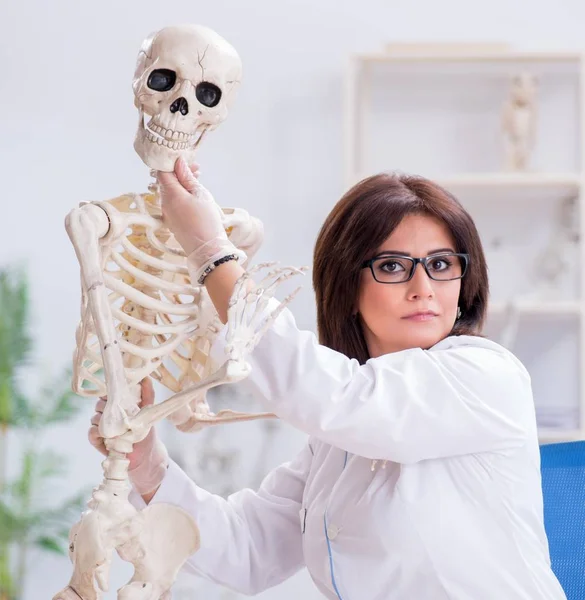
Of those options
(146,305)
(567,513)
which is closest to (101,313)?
(146,305)

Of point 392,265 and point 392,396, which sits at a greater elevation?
point 392,265

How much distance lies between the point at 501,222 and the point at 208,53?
2.10 meters

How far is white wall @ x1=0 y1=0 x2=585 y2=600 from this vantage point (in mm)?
3318

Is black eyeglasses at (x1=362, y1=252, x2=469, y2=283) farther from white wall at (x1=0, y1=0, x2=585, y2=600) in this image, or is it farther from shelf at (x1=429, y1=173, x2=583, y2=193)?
white wall at (x1=0, y1=0, x2=585, y2=600)

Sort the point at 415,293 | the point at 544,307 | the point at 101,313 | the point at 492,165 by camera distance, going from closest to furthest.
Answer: the point at 101,313 → the point at 415,293 → the point at 544,307 → the point at 492,165

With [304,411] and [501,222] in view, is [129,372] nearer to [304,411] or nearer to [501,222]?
[304,411]

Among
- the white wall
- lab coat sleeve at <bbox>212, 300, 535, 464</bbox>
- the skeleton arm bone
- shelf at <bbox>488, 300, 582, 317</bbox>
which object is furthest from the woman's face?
the white wall

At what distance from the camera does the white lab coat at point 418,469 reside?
1.30 metres

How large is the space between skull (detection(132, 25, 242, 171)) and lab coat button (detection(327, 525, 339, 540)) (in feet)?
1.97

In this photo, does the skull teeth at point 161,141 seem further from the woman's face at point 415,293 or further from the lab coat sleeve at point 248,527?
the lab coat sleeve at point 248,527

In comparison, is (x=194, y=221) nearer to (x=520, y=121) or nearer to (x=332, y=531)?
(x=332, y=531)

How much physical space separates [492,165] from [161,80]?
2089 millimetres

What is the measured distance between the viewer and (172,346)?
128cm

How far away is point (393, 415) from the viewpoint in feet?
4.32
